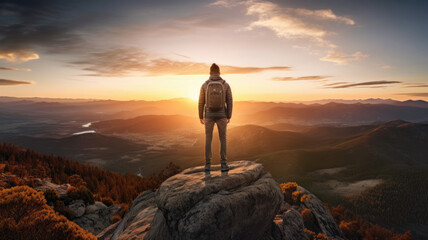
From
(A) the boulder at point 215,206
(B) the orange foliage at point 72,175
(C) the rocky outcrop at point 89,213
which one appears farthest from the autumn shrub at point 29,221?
(B) the orange foliage at point 72,175

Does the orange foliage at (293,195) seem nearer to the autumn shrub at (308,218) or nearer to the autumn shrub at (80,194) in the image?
the autumn shrub at (308,218)

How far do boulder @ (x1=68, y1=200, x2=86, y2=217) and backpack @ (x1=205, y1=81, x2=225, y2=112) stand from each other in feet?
43.2

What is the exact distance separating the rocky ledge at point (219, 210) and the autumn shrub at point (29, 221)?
240cm

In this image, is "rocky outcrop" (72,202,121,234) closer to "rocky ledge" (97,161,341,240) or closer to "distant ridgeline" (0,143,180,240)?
"distant ridgeline" (0,143,180,240)

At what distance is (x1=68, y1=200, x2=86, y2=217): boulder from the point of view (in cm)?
1416

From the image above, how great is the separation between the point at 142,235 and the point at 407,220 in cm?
11579

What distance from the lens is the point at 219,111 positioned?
8.66 m

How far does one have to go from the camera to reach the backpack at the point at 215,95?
27.5 ft

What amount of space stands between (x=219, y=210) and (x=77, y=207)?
→ 13148mm

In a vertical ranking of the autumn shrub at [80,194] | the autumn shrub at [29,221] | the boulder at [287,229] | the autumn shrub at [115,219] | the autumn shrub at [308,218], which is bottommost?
the autumn shrub at [115,219]

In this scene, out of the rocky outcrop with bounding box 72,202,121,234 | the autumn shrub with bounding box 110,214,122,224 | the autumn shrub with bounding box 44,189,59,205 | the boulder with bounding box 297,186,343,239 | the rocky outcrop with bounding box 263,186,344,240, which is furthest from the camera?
the autumn shrub with bounding box 110,214,122,224

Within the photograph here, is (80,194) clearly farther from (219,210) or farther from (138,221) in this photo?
(219,210)

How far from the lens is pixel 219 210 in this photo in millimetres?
6840

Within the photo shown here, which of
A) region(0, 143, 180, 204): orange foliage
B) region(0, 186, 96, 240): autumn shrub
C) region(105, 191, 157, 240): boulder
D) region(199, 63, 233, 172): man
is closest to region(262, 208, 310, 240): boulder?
region(199, 63, 233, 172): man
